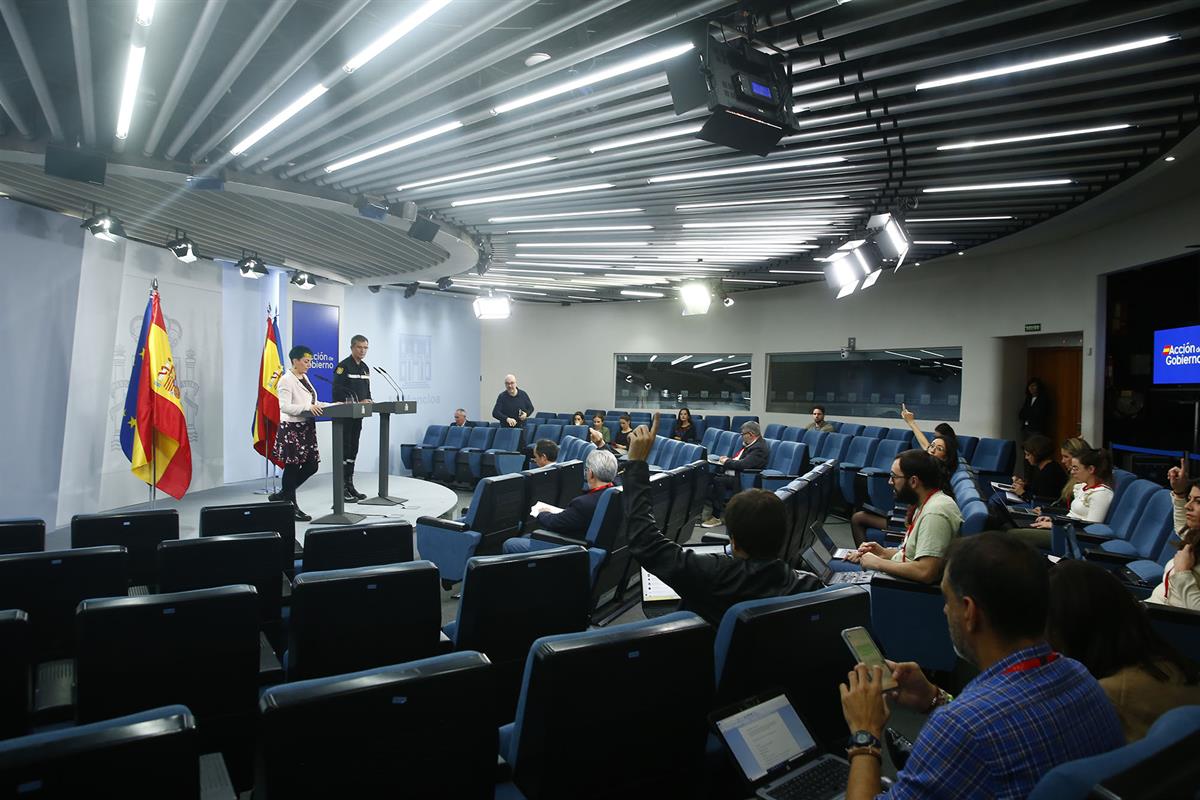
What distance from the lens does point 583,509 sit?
169 inches

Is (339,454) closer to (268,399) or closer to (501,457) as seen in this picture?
(268,399)

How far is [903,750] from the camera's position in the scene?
1.69 meters

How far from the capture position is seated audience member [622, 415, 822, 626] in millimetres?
2314

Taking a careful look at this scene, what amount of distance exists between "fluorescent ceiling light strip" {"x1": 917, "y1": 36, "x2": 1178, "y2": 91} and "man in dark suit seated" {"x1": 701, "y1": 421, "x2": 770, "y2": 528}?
449 cm

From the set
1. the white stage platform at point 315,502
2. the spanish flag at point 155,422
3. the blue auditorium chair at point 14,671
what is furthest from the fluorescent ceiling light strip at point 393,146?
the blue auditorium chair at point 14,671

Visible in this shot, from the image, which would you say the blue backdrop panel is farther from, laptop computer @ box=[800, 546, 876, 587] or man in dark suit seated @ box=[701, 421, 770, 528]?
laptop computer @ box=[800, 546, 876, 587]

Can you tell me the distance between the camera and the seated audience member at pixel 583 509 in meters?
4.29

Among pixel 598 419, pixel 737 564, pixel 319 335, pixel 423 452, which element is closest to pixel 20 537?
pixel 737 564

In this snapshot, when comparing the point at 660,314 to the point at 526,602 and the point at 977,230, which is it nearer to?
the point at 977,230

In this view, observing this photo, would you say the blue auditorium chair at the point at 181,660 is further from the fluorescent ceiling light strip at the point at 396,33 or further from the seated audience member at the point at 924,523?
the seated audience member at the point at 924,523

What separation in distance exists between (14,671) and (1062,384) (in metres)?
11.2

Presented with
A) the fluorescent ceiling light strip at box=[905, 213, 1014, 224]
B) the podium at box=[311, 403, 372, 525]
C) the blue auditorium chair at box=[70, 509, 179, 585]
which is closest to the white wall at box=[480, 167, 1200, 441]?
the fluorescent ceiling light strip at box=[905, 213, 1014, 224]

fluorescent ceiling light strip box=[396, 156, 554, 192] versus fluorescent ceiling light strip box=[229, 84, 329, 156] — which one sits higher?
fluorescent ceiling light strip box=[396, 156, 554, 192]

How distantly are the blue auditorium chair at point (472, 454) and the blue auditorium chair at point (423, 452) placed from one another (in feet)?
2.14
